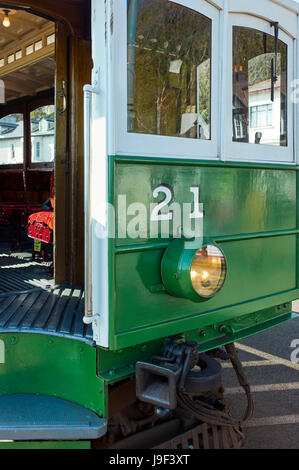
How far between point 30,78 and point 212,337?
4092 mm

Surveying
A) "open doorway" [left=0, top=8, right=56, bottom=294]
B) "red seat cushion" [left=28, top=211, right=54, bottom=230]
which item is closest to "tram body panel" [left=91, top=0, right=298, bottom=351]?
"open doorway" [left=0, top=8, right=56, bottom=294]

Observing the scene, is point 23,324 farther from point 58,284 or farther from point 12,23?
point 12,23

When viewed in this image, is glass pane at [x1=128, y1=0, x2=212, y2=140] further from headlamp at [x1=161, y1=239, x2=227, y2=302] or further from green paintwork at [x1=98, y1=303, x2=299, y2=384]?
green paintwork at [x1=98, y1=303, x2=299, y2=384]

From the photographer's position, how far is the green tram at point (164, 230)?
180 centimetres

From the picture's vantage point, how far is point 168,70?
2.04m

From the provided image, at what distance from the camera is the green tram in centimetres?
180

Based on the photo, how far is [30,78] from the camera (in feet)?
17.0

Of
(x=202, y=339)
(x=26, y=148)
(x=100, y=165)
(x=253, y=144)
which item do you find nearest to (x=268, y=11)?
(x=253, y=144)

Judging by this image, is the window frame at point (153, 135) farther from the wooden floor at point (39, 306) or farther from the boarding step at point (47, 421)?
the boarding step at point (47, 421)

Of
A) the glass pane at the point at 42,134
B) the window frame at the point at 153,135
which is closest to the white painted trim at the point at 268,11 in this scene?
the window frame at the point at 153,135

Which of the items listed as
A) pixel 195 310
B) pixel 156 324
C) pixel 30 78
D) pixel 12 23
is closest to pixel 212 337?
pixel 195 310

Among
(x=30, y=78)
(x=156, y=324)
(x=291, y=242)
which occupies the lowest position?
(x=156, y=324)

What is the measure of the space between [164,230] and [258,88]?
111cm

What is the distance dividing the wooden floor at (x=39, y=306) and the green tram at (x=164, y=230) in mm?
16
